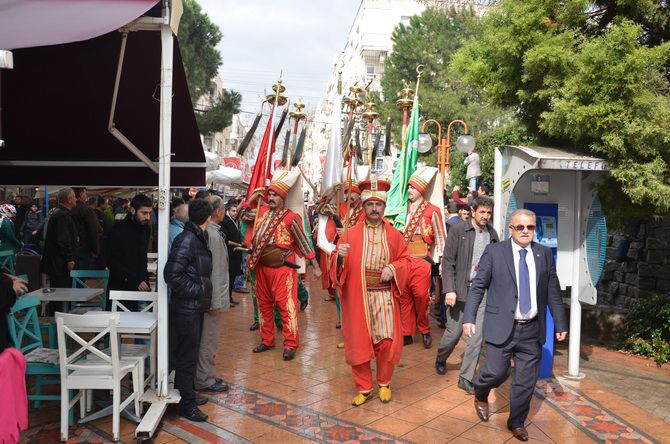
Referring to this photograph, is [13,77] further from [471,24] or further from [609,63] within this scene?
[609,63]

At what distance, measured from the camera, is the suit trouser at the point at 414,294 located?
7.04m

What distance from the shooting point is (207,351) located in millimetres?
5117

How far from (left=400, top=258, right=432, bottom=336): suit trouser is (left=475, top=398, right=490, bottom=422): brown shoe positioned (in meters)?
2.22

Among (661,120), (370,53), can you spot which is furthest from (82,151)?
(370,53)

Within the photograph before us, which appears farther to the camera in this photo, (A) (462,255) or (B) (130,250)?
(B) (130,250)

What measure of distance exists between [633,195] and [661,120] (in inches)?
28.7

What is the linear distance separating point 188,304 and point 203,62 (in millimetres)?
22623

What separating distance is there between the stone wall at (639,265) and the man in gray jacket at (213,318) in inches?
255

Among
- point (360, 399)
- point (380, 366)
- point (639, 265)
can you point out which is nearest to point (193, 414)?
point (360, 399)

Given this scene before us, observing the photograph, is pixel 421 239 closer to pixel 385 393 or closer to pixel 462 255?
pixel 462 255

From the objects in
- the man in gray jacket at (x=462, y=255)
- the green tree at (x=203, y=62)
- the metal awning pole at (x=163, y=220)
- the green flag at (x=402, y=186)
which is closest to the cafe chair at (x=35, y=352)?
the metal awning pole at (x=163, y=220)

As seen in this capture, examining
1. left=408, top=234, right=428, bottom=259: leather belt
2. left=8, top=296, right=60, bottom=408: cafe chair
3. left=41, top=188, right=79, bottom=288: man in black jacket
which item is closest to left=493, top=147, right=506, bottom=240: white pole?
left=408, top=234, right=428, bottom=259: leather belt

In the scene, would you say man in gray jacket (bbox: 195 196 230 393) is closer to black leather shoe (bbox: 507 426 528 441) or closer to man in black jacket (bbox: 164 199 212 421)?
man in black jacket (bbox: 164 199 212 421)

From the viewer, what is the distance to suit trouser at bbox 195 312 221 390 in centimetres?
502
